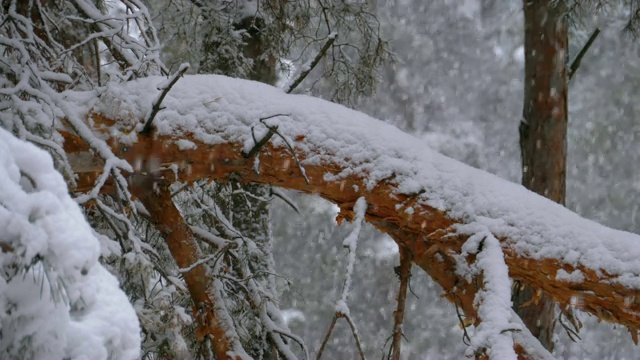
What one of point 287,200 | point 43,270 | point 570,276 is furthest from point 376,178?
point 287,200

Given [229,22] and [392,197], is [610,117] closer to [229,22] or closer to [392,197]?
[229,22]

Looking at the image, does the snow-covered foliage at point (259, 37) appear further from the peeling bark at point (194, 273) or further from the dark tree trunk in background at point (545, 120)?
the peeling bark at point (194, 273)

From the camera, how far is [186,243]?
9.14ft

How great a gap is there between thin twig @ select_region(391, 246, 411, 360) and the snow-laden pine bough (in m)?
0.06

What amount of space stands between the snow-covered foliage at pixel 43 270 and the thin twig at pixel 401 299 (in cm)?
160

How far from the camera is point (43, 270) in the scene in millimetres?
1046

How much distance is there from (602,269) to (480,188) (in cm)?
57

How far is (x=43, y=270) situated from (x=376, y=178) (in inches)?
65.8

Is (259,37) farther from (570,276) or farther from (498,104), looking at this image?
(498,104)

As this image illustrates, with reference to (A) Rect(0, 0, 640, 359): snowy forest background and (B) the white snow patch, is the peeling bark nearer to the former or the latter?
(B) the white snow patch

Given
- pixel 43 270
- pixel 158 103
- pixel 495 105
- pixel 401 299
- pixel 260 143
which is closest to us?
pixel 43 270

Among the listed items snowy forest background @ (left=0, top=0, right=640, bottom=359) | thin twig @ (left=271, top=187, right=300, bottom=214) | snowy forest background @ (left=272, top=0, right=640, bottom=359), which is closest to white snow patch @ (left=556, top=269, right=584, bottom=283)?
thin twig @ (left=271, top=187, right=300, bottom=214)

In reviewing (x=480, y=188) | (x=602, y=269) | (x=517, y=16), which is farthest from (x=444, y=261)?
(x=517, y=16)

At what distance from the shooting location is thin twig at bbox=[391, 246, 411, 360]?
252 centimetres
